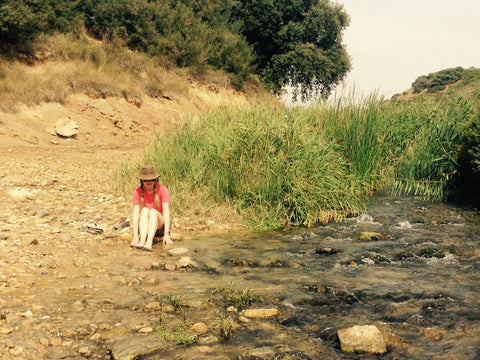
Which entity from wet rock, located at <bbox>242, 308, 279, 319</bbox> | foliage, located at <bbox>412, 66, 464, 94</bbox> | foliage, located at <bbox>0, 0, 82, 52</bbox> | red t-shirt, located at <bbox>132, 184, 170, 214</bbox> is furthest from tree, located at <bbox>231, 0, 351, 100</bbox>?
wet rock, located at <bbox>242, 308, 279, 319</bbox>

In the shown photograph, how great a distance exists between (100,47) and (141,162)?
13737 mm

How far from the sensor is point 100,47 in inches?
856

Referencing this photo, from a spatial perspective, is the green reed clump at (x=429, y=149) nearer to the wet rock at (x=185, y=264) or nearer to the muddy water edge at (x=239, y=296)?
the muddy water edge at (x=239, y=296)

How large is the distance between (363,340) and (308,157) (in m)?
5.25

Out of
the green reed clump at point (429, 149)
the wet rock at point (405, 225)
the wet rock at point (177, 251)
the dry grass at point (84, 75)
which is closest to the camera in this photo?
the wet rock at point (177, 251)

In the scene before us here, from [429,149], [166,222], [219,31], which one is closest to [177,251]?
[166,222]

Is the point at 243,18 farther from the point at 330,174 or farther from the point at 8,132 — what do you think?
the point at 330,174

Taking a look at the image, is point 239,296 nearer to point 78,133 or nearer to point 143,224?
point 143,224

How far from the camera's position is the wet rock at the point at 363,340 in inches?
142

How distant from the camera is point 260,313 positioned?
4258 millimetres

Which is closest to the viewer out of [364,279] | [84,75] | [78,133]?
[364,279]

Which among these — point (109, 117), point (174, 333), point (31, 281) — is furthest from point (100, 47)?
point (174, 333)

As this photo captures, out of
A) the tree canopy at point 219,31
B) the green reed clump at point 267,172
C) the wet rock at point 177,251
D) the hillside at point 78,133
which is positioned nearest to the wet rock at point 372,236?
the green reed clump at point 267,172

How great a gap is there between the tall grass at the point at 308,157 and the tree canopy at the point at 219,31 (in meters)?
11.0
